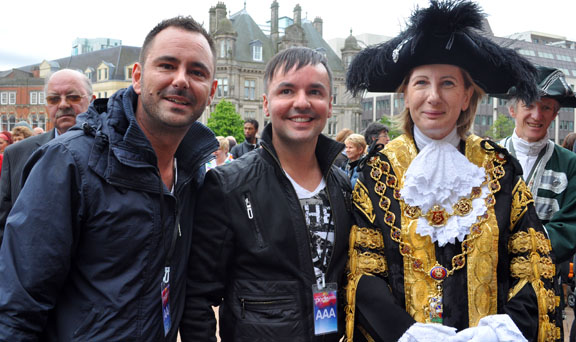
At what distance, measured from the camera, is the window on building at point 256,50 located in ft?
157

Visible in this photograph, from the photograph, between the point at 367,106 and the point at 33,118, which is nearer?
the point at 33,118

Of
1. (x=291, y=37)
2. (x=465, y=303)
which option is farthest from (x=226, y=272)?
(x=291, y=37)

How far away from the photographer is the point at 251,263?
245cm

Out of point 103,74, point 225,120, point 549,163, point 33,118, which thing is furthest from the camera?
point 33,118

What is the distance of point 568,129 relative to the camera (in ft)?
191

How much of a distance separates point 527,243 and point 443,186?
49 centimetres

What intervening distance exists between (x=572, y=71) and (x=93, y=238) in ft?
227

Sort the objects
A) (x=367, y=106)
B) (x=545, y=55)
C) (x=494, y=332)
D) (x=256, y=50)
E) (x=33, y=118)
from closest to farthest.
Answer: (x=494, y=332) < (x=256, y=50) < (x=33, y=118) < (x=545, y=55) < (x=367, y=106)

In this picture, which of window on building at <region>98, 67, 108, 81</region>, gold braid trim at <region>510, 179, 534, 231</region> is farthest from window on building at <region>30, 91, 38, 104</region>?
gold braid trim at <region>510, 179, 534, 231</region>

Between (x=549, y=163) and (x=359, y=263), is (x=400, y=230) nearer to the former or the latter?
(x=359, y=263)

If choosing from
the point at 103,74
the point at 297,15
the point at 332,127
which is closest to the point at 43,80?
the point at 103,74

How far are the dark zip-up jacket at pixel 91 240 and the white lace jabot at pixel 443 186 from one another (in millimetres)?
1253

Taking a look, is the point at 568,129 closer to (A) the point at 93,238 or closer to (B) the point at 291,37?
(B) the point at 291,37

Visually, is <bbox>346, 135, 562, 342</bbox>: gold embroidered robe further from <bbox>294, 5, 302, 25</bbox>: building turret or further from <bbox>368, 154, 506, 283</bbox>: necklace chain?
<bbox>294, 5, 302, 25</bbox>: building turret
